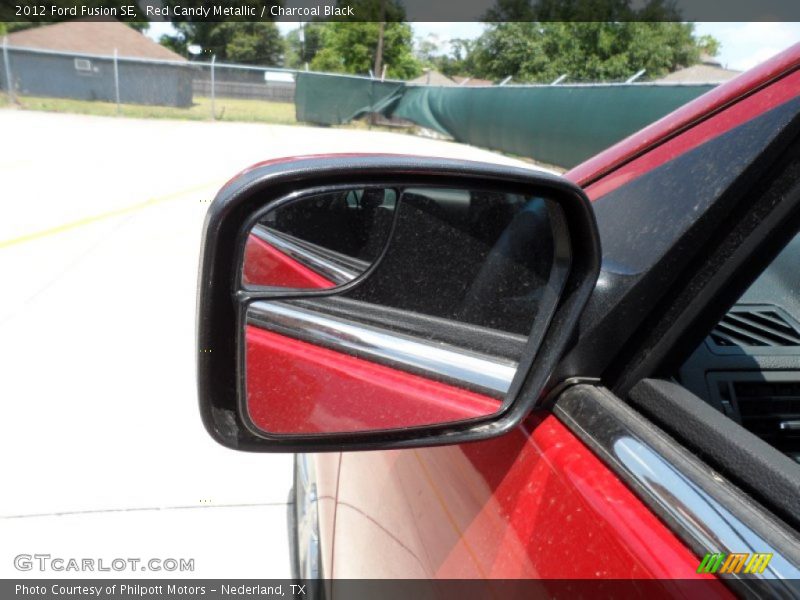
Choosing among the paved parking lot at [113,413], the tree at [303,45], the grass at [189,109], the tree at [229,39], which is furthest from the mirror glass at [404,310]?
the tree at [229,39]

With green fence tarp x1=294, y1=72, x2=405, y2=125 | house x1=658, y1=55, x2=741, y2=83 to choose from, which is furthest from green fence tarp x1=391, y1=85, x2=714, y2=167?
green fence tarp x1=294, y1=72, x2=405, y2=125

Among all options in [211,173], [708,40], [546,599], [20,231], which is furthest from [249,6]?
[546,599]

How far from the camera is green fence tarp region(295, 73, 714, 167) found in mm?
15102

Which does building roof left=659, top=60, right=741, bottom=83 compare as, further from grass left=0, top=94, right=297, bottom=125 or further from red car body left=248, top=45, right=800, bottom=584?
grass left=0, top=94, right=297, bottom=125

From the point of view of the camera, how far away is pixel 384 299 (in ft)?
4.42

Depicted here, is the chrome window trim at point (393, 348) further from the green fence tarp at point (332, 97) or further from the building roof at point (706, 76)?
the green fence tarp at point (332, 97)

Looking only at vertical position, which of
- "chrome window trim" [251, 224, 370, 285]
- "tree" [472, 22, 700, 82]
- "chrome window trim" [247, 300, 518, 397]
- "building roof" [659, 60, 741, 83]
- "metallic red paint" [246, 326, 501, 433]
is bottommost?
"metallic red paint" [246, 326, 501, 433]

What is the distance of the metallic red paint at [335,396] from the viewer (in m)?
1.18

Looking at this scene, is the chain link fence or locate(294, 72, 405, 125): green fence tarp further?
locate(294, 72, 405, 125): green fence tarp

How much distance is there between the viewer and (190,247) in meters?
8.39

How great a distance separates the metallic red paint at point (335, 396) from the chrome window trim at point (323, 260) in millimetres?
184

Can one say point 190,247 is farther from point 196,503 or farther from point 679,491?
point 679,491

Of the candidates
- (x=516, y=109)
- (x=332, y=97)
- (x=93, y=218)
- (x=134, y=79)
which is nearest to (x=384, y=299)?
(x=93, y=218)

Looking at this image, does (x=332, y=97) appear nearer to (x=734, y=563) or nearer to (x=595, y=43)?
(x=595, y=43)
